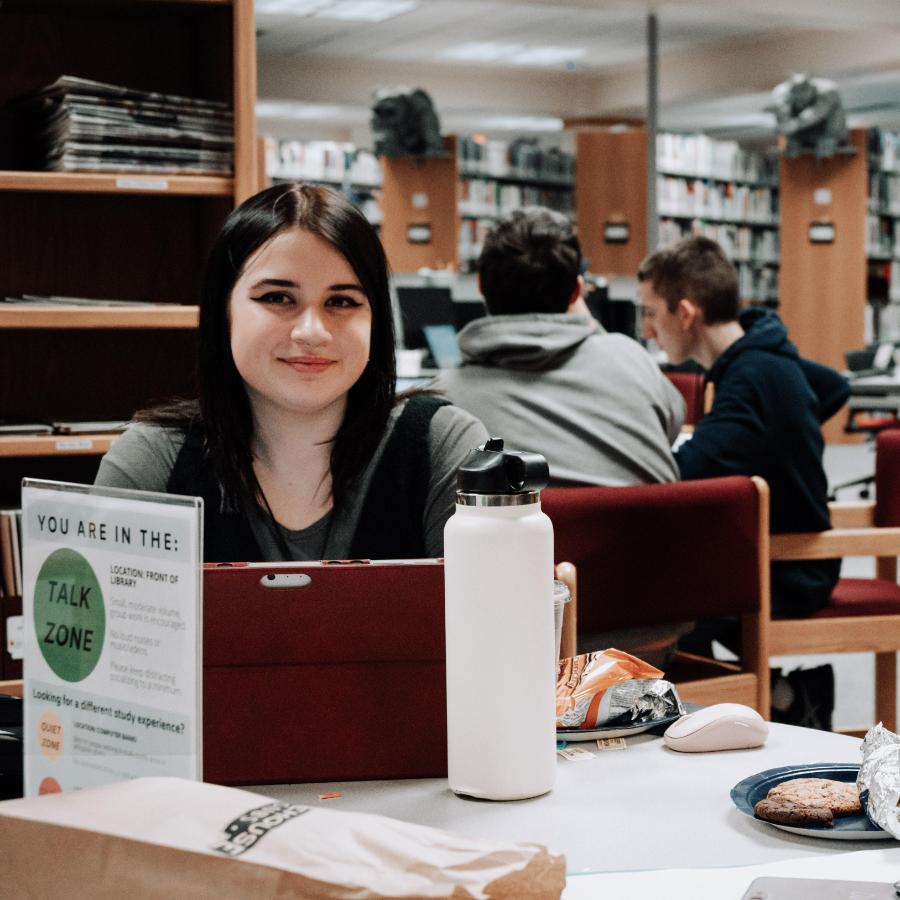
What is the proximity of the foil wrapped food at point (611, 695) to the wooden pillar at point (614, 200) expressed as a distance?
346 inches

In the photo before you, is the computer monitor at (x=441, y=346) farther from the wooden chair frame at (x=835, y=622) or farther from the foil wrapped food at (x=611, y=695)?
the foil wrapped food at (x=611, y=695)

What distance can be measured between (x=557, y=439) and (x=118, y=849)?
185 centimetres

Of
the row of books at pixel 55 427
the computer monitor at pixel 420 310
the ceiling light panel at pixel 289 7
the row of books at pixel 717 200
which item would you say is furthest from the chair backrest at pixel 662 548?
the row of books at pixel 717 200

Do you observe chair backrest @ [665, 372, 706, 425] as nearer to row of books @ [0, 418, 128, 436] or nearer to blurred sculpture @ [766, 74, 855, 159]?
row of books @ [0, 418, 128, 436]

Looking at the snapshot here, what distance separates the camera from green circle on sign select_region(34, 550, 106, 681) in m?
0.82

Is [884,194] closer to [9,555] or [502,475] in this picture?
[9,555]

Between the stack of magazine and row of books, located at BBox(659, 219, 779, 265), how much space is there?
872cm

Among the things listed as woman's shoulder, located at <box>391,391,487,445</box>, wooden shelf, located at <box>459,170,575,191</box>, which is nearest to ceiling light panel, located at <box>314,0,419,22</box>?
wooden shelf, located at <box>459,170,575,191</box>

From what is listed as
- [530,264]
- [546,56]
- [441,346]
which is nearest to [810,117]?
[546,56]

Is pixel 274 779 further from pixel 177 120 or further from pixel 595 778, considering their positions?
pixel 177 120

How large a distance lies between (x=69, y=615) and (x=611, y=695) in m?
0.57

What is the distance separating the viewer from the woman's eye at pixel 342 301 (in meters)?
1.50

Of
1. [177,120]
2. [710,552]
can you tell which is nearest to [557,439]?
[710,552]

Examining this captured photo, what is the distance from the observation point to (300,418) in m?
1.59
